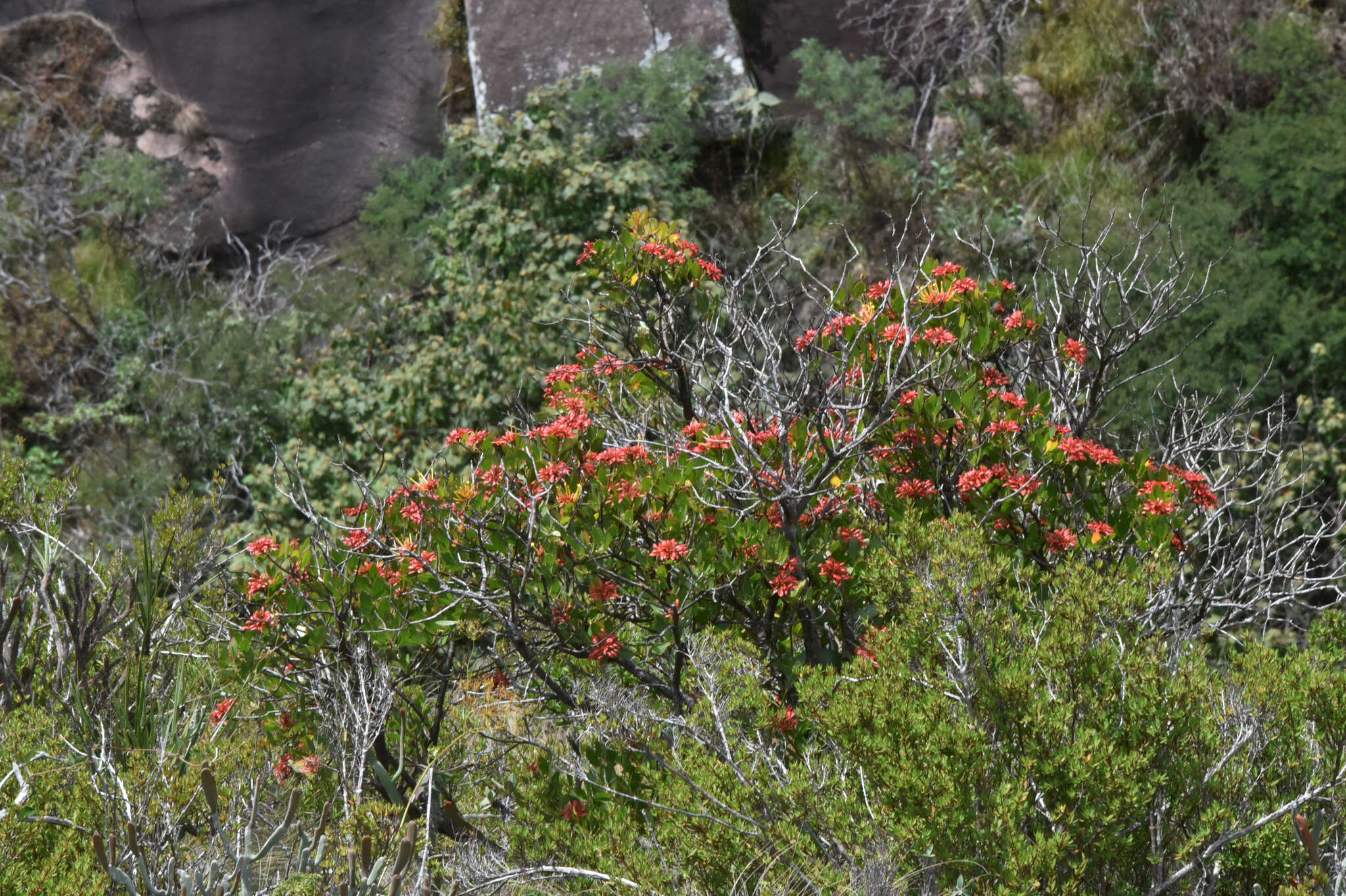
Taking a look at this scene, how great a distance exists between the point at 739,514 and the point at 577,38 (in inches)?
267

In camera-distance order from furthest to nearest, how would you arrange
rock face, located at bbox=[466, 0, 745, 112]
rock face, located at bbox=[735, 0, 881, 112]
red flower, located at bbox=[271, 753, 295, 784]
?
rock face, located at bbox=[735, 0, 881, 112]
rock face, located at bbox=[466, 0, 745, 112]
red flower, located at bbox=[271, 753, 295, 784]

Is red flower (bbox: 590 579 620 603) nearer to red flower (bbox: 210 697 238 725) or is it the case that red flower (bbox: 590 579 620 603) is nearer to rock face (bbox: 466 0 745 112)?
red flower (bbox: 210 697 238 725)

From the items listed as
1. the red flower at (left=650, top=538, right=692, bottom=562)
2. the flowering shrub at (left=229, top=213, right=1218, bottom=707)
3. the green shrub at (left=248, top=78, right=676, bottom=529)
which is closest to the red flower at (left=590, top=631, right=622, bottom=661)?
the flowering shrub at (left=229, top=213, right=1218, bottom=707)

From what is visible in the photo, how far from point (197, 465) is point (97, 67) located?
16.4 ft

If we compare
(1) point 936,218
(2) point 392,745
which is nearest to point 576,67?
(1) point 936,218

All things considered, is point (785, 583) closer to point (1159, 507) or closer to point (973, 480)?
point (973, 480)

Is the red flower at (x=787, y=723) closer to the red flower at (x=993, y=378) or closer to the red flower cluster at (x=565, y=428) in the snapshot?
the red flower cluster at (x=565, y=428)

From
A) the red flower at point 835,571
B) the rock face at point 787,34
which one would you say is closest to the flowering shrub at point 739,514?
the red flower at point 835,571

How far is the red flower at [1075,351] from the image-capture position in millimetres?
3496

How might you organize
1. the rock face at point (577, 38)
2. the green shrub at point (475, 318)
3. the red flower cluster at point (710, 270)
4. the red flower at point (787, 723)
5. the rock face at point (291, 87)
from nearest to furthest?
the red flower at point (787, 723)
the red flower cluster at point (710, 270)
the green shrub at point (475, 318)
the rock face at point (577, 38)
the rock face at point (291, 87)

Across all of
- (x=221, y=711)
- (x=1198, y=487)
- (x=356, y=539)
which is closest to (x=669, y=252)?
(x=356, y=539)

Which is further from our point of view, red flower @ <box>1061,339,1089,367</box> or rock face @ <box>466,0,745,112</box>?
rock face @ <box>466,0,745,112</box>

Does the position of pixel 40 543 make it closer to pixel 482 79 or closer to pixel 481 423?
pixel 481 423

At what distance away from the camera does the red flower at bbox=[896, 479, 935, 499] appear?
10.6ft
